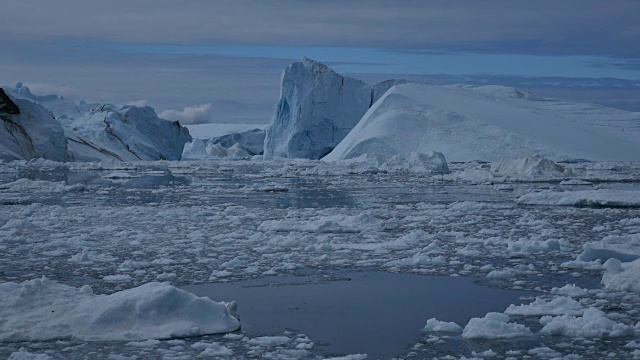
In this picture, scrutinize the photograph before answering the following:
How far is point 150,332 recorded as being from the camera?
13.4ft

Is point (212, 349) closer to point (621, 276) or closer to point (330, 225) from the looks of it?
point (621, 276)

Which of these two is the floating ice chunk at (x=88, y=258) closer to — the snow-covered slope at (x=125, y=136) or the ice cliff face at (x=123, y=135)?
the ice cliff face at (x=123, y=135)

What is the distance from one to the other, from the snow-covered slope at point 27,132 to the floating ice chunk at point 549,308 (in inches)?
1097

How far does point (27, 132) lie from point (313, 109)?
14.5 meters

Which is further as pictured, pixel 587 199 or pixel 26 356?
pixel 587 199

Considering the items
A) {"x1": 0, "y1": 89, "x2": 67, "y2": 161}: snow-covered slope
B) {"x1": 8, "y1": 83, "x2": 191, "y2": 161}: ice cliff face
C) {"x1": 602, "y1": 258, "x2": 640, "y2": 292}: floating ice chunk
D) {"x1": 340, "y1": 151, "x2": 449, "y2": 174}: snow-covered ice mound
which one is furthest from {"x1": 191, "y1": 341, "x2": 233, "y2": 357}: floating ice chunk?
{"x1": 8, "y1": 83, "x2": 191, "y2": 161}: ice cliff face

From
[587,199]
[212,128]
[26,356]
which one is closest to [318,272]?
[26,356]

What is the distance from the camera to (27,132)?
3138 centimetres

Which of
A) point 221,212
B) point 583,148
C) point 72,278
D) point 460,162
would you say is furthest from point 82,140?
point 72,278

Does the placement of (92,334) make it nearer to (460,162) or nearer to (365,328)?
(365,328)

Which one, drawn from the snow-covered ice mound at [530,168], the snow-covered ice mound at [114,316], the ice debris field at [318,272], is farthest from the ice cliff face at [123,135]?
the snow-covered ice mound at [114,316]

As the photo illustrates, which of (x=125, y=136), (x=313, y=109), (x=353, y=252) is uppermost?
(x=353, y=252)

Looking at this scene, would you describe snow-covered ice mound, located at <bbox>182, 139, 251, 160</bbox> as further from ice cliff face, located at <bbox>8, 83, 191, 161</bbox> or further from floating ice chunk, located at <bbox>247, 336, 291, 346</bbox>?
floating ice chunk, located at <bbox>247, 336, 291, 346</bbox>

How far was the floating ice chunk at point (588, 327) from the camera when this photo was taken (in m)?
3.97
